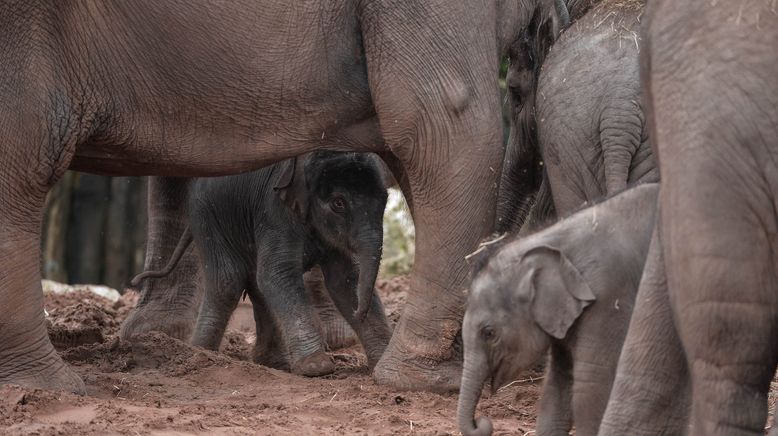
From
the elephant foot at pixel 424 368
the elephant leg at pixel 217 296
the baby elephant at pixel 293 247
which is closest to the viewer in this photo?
the elephant foot at pixel 424 368

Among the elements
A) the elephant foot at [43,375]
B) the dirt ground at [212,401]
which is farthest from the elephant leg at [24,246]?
the dirt ground at [212,401]

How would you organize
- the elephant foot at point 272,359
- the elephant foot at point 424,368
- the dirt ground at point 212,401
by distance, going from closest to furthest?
the dirt ground at point 212,401
the elephant foot at point 424,368
the elephant foot at point 272,359

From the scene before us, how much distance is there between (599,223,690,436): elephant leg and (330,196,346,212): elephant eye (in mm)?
3507

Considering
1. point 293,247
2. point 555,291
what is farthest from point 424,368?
point 555,291

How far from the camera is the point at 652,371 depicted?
4.14m

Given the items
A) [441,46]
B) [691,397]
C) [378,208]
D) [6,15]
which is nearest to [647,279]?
[691,397]

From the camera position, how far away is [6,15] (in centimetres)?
591

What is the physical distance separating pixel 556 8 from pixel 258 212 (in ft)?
6.06

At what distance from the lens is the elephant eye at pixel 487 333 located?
5.00m

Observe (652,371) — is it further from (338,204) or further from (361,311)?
(338,204)

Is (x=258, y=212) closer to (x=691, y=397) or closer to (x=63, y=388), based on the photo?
(x=63, y=388)

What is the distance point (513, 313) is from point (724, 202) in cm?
147

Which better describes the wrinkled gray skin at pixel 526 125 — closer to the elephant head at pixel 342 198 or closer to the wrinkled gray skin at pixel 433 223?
the wrinkled gray skin at pixel 433 223

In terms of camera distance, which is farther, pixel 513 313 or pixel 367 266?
pixel 367 266
